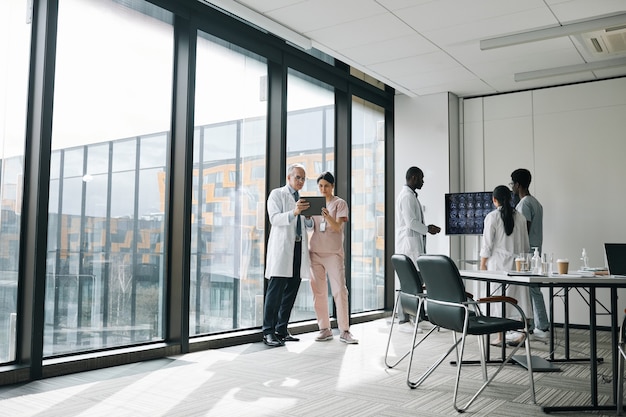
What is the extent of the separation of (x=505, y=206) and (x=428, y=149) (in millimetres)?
Answer: 2751

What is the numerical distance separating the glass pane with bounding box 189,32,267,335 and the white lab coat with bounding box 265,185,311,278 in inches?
12.4

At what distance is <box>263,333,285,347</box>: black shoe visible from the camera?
203 inches

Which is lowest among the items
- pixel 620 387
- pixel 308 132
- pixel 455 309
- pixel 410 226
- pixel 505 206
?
pixel 620 387

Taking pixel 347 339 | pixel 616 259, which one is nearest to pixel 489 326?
pixel 616 259

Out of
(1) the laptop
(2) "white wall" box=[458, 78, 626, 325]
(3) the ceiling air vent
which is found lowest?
(1) the laptop

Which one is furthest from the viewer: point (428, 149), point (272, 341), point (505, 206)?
point (428, 149)

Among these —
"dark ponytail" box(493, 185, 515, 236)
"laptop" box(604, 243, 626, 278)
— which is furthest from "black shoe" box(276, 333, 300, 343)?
"laptop" box(604, 243, 626, 278)

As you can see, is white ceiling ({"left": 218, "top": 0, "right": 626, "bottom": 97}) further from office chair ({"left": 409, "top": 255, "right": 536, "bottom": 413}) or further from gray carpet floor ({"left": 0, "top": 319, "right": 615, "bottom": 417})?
gray carpet floor ({"left": 0, "top": 319, "right": 615, "bottom": 417})

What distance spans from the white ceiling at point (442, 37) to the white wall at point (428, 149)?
14.3 inches

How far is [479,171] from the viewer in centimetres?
767

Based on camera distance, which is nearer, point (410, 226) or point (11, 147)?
point (11, 147)

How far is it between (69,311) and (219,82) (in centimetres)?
247

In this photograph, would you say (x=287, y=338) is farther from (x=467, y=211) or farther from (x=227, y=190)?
(x=467, y=211)

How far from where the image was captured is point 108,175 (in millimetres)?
4438
